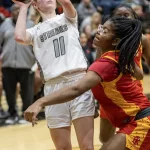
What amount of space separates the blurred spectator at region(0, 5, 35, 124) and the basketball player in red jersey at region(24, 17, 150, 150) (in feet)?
13.3

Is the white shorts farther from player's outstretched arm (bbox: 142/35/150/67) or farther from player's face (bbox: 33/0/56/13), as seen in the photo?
player's outstretched arm (bbox: 142/35/150/67)

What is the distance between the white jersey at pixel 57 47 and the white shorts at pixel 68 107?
0.08 meters

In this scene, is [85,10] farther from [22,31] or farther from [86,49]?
[22,31]

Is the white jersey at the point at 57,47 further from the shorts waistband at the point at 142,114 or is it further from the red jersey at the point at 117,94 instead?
the shorts waistband at the point at 142,114

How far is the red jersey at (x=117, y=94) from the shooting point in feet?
10.6

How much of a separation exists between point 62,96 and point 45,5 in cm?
109

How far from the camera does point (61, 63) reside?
12.3 feet

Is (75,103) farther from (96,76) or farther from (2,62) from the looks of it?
(2,62)

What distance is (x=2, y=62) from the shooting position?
7.48 m

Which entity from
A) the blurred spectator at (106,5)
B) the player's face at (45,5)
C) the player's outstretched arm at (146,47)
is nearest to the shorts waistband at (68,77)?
the player's face at (45,5)

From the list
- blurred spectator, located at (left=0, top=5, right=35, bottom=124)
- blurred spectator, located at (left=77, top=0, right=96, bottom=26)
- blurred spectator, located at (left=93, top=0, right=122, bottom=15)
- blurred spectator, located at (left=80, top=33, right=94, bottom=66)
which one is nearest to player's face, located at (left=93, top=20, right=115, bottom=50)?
blurred spectator, located at (left=0, top=5, right=35, bottom=124)

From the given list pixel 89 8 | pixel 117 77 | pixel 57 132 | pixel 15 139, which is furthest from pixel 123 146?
pixel 89 8

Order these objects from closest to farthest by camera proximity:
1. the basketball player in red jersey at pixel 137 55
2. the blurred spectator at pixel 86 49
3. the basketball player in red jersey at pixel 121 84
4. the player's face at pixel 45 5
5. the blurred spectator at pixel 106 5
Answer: the basketball player in red jersey at pixel 121 84 → the player's face at pixel 45 5 → the basketball player in red jersey at pixel 137 55 → the blurred spectator at pixel 86 49 → the blurred spectator at pixel 106 5

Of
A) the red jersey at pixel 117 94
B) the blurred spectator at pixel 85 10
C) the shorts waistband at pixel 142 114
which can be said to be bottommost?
the blurred spectator at pixel 85 10
